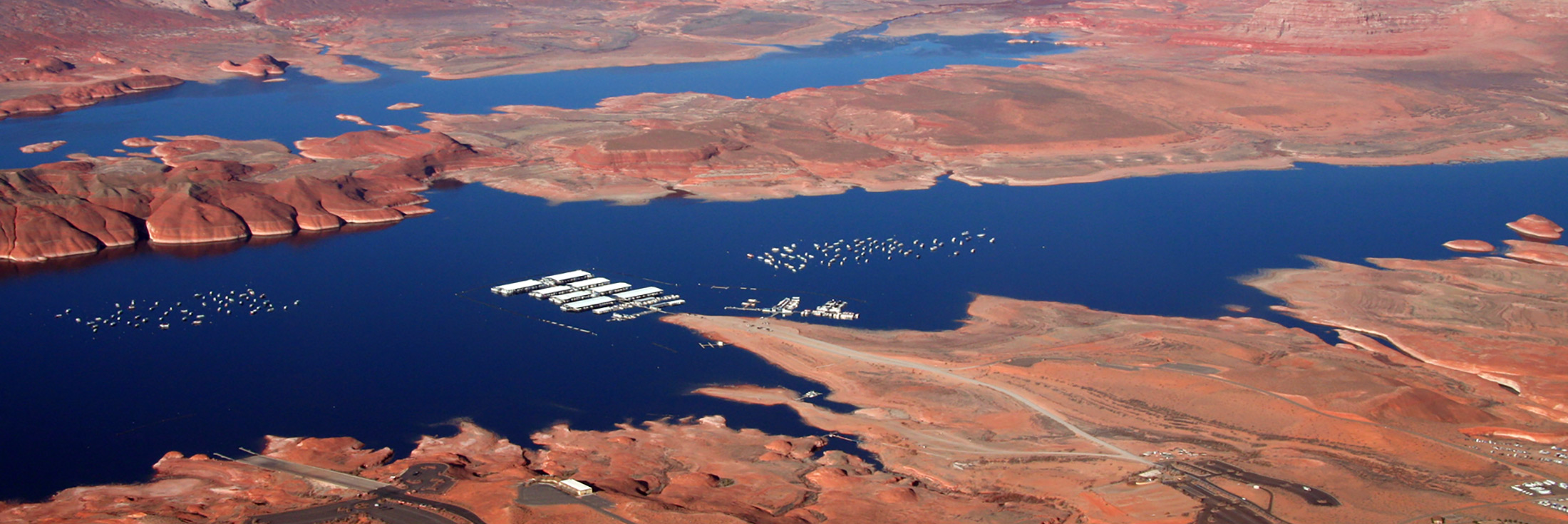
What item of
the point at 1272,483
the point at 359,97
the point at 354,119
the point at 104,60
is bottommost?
the point at 354,119

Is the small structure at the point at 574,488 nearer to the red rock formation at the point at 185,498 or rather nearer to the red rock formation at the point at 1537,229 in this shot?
the red rock formation at the point at 185,498

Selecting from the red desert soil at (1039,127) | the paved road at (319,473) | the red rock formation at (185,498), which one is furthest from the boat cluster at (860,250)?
the red rock formation at (185,498)

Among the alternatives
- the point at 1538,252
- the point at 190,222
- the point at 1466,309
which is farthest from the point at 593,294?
the point at 1538,252

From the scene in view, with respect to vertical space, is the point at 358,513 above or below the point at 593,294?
above

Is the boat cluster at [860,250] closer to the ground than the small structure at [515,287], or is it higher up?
higher up

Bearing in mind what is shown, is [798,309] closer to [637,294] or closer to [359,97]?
[637,294]

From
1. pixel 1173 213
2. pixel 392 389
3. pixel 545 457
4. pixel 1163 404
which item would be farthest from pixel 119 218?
pixel 1173 213

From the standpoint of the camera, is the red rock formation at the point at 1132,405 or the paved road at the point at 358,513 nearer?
the paved road at the point at 358,513
